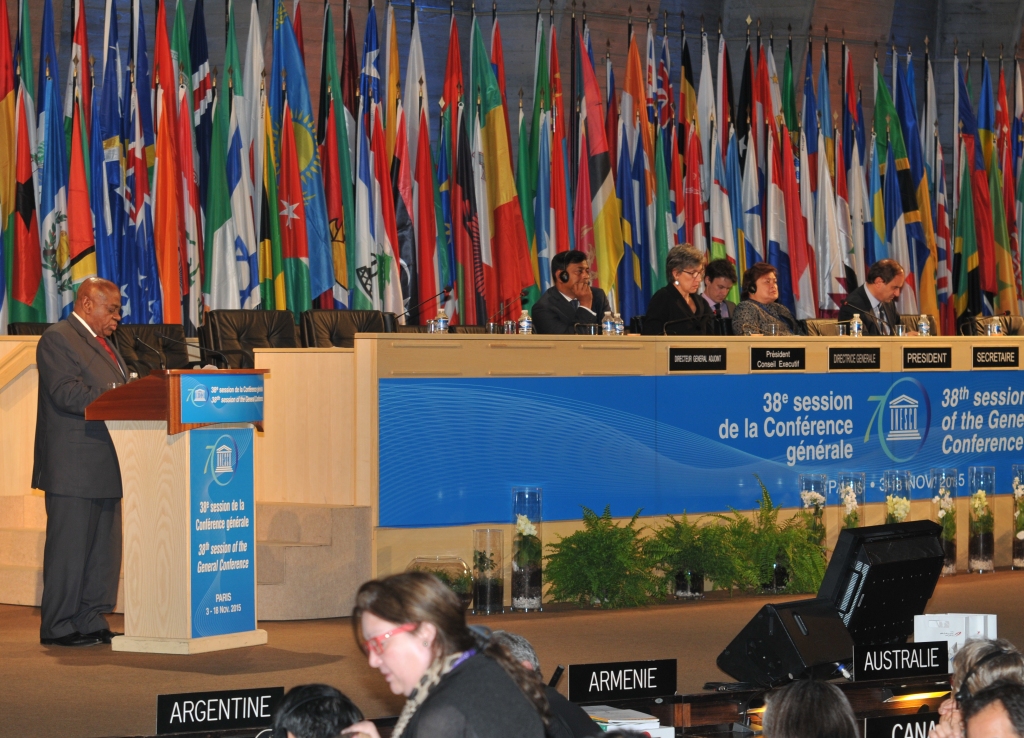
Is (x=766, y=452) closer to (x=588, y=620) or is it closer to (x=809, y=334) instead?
(x=809, y=334)

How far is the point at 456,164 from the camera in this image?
12.9 metres

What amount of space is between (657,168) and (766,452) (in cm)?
582

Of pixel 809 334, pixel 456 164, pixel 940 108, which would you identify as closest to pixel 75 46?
pixel 456 164

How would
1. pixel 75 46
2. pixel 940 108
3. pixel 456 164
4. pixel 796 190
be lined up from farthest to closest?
pixel 940 108 → pixel 796 190 → pixel 456 164 → pixel 75 46

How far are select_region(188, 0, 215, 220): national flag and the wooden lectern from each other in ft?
19.8

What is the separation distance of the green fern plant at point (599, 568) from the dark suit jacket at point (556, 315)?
1.24 m

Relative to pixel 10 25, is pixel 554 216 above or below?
below

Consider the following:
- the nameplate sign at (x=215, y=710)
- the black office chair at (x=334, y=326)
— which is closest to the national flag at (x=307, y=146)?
the black office chair at (x=334, y=326)

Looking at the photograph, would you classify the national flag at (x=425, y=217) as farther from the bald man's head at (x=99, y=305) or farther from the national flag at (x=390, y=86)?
the bald man's head at (x=99, y=305)

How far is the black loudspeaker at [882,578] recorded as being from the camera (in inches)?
211

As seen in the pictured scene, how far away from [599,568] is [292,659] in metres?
2.10

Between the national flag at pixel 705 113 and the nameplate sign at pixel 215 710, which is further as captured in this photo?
the national flag at pixel 705 113

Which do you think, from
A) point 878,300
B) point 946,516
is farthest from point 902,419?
point 878,300

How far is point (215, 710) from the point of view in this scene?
4004 millimetres
